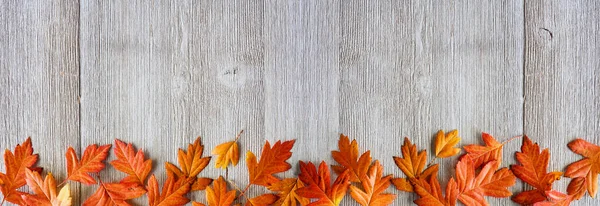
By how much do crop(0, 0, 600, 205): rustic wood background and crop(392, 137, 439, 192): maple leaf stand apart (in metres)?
0.03

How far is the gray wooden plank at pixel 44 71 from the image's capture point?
1096mm

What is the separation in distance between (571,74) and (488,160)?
293 mm

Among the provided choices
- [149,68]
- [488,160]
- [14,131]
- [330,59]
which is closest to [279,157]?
[330,59]

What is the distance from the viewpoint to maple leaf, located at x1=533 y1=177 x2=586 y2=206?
1067 millimetres

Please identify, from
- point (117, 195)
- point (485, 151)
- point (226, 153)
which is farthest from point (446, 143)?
point (117, 195)

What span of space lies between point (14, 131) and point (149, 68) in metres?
0.37

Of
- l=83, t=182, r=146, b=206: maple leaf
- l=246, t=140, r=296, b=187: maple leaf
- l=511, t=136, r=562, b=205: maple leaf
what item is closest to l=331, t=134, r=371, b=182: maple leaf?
l=246, t=140, r=296, b=187: maple leaf

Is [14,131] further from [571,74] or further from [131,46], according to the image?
[571,74]

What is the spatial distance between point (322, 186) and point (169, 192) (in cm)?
36

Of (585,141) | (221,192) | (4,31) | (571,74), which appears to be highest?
(4,31)

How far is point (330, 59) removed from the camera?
109 cm

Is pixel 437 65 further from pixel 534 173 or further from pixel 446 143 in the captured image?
pixel 534 173

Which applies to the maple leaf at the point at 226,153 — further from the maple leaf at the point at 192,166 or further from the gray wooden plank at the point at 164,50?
the gray wooden plank at the point at 164,50

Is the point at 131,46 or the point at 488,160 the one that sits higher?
the point at 131,46
